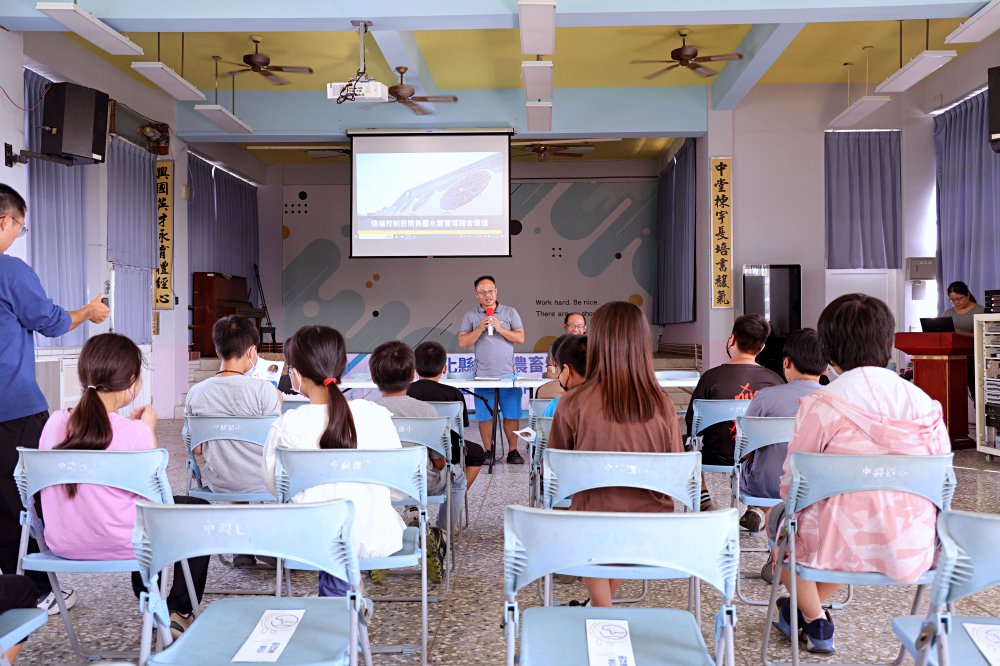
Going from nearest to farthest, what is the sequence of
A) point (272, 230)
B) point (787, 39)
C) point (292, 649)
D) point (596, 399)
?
1. point (292, 649)
2. point (596, 399)
3. point (787, 39)
4. point (272, 230)

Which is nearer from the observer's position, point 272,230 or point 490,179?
point 490,179

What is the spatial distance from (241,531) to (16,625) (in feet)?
1.42

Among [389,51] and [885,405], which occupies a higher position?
[389,51]

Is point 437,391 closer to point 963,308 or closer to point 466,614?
point 466,614

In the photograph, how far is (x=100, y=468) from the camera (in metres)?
1.94

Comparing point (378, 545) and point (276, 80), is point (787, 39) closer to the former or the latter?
point (276, 80)

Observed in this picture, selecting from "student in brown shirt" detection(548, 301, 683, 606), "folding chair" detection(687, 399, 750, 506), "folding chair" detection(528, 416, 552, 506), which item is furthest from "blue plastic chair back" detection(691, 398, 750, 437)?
"student in brown shirt" detection(548, 301, 683, 606)

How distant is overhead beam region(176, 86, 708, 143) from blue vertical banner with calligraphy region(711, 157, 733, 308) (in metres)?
0.56

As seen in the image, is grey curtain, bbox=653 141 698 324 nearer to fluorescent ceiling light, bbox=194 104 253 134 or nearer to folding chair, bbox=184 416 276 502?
fluorescent ceiling light, bbox=194 104 253 134

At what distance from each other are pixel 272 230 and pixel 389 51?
613cm

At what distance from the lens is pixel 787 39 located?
5.88m

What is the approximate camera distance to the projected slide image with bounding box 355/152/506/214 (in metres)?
7.95

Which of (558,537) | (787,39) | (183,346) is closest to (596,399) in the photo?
(558,537)

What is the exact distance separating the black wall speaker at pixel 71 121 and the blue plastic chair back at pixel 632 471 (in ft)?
16.2
